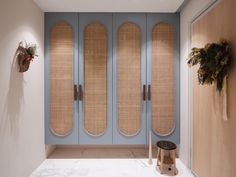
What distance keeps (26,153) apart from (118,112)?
4.09ft

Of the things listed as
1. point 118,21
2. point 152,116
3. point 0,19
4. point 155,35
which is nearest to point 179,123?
point 152,116

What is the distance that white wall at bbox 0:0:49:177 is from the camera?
67.6 inches

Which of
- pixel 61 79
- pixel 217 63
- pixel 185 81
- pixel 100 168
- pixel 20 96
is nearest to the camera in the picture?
pixel 217 63

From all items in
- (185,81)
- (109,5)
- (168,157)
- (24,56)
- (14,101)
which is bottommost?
(168,157)

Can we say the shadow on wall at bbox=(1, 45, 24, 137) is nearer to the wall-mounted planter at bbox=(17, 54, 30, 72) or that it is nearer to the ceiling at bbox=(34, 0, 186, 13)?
the wall-mounted planter at bbox=(17, 54, 30, 72)

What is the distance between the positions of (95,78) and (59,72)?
519 millimetres

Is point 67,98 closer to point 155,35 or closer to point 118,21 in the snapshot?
point 118,21

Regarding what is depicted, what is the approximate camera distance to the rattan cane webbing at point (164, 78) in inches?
107

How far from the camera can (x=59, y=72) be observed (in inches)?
106

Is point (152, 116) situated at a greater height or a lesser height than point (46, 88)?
lesser

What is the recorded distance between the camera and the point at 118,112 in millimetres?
2707

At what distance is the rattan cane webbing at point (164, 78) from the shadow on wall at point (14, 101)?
170 cm

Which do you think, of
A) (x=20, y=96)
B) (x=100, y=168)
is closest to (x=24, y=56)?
(x=20, y=96)

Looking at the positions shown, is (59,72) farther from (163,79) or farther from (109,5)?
(163,79)
